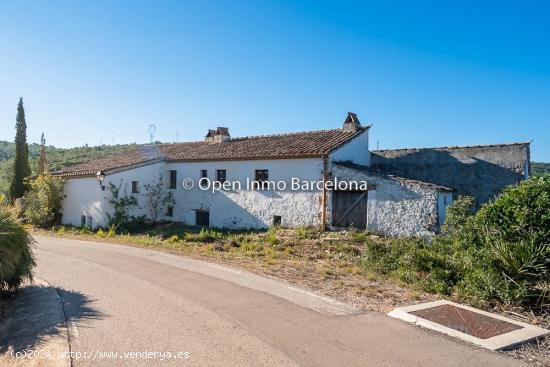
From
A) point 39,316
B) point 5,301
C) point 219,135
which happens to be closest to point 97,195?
point 219,135

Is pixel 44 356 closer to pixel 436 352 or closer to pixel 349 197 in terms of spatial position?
pixel 436 352

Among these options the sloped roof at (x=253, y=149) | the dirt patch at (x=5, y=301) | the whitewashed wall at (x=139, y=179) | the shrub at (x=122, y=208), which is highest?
the sloped roof at (x=253, y=149)

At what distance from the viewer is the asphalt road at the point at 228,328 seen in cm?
512

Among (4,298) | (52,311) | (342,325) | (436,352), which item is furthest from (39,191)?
(436,352)

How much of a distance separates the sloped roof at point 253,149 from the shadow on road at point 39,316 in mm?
12731

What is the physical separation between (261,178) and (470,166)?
10.7m

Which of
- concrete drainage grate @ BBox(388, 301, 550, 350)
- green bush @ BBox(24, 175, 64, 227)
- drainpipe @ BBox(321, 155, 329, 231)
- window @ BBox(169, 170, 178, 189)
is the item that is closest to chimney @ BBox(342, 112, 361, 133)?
drainpipe @ BBox(321, 155, 329, 231)

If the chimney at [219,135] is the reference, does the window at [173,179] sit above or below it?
below

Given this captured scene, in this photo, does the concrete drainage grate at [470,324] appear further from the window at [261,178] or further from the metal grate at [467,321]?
the window at [261,178]

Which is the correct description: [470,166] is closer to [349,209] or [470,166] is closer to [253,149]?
[349,209]

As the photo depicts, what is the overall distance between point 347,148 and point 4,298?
1557 centimetres

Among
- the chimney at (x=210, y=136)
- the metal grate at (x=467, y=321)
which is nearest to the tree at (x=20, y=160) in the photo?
the chimney at (x=210, y=136)

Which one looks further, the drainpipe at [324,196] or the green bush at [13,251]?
the drainpipe at [324,196]

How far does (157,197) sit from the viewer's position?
23.9 m
